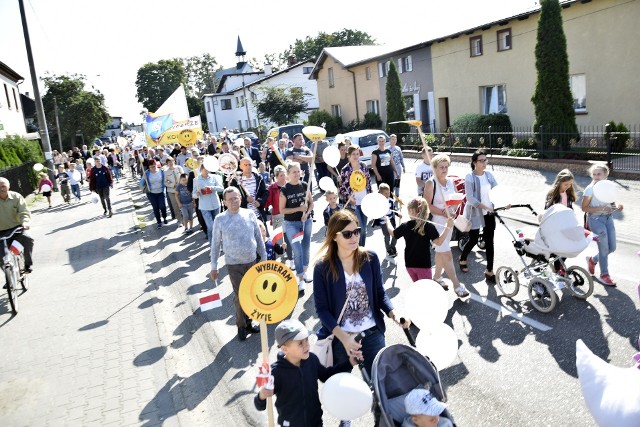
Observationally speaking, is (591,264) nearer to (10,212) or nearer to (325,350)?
(325,350)

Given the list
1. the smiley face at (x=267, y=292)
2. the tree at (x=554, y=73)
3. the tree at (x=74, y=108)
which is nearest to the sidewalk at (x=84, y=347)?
the smiley face at (x=267, y=292)

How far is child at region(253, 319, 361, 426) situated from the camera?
3406mm

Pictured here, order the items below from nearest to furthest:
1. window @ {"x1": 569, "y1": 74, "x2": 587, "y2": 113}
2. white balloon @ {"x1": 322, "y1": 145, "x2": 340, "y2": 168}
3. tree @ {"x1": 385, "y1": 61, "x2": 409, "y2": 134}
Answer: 1. white balloon @ {"x1": 322, "y1": 145, "x2": 340, "y2": 168}
2. window @ {"x1": 569, "y1": 74, "x2": 587, "y2": 113}
3. tree @ {"x1": 385, "y1": 61, "x2": 409, "y2": 134}

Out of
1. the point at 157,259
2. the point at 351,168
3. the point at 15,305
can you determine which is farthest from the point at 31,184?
the point at 351,168

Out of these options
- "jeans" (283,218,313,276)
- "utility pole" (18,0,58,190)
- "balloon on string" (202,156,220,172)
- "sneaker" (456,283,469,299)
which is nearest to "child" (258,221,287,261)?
"jeans" (283,218,313,276)

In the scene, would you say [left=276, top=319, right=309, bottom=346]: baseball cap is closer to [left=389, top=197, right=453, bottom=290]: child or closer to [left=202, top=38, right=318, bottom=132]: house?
[left=389, top=197, right=453, bottom=290]: child

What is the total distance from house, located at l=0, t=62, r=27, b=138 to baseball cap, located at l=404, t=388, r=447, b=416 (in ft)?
107

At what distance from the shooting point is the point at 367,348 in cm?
402

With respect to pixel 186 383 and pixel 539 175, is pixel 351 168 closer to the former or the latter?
pixel 186 383

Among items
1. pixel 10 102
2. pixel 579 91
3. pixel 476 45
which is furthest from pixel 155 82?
pixel 579 91

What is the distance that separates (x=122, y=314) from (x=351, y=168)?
4512 millimetres

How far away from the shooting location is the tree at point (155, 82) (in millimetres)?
93812

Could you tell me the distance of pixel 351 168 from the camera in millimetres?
9492

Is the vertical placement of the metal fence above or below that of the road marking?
above
